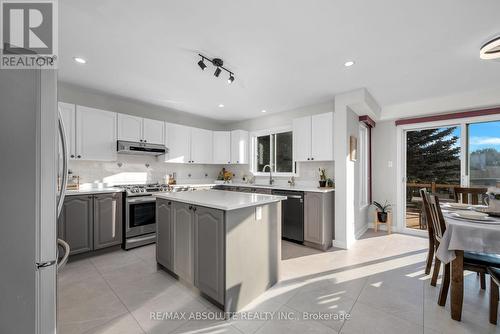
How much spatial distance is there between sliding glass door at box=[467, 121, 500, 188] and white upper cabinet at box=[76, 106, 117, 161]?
5.96m

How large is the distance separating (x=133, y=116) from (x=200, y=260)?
9.71 feet

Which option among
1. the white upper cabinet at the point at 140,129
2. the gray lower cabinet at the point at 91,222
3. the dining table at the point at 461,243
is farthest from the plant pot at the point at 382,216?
the gray lower cabinet at the point at 91,222

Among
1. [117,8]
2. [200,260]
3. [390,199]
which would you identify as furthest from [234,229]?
[390,199]

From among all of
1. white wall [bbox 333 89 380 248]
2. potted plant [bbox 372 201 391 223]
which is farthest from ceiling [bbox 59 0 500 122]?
potted plant [bbox 372 201 391 223]

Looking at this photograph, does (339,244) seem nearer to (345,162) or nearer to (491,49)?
(345,162)

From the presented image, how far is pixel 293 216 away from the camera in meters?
3.62

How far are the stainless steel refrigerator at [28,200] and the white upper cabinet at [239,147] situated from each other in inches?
163

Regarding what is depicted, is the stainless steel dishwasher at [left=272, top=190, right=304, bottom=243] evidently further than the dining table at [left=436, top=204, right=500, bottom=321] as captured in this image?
Yes

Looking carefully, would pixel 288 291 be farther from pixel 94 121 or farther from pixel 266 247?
pixel 94 121

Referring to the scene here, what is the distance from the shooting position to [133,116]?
3773 mm

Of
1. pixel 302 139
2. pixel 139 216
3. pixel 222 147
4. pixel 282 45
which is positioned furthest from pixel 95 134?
pixel 302 139

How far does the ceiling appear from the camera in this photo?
1.67 metres

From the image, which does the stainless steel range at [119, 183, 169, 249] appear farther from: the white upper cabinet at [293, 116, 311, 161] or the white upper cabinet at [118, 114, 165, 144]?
the white upper cabinet at [293, 116, 311, 161]

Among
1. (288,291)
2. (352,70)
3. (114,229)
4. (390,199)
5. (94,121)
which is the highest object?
(352,70)
